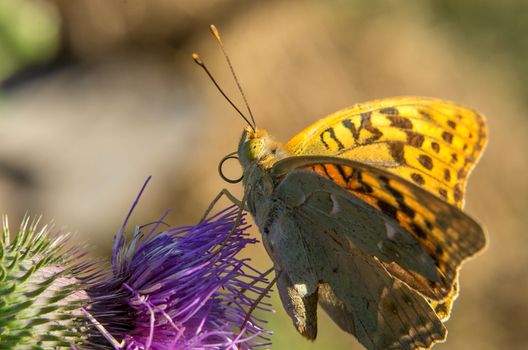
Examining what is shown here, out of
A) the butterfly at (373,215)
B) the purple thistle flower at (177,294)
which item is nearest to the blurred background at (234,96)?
the butterfly at (373,215)

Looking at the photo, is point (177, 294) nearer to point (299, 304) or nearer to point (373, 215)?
point (299, 304)

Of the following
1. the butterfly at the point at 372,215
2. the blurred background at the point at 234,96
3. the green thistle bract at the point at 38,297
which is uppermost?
the blurred background at the point at 234,96

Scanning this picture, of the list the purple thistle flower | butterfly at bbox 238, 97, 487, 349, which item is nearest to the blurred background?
butterfly at bbox 238, 97, 487, 349

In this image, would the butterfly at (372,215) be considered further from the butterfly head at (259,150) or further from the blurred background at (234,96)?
the blurred background at (234,96)

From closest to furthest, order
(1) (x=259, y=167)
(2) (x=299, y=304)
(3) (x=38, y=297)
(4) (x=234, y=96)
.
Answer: (3) (x=38, y=297)
(2) (x=299, y=304)
(1) (x=259, y=167)
(4) (x=234, y=96)

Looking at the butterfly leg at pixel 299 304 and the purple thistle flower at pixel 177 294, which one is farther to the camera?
the butterfly leg at pixel 299 304

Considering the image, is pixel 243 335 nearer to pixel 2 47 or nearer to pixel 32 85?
pixel 2 47

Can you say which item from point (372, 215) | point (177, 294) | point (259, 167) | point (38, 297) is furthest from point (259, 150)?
point (38, 297)
